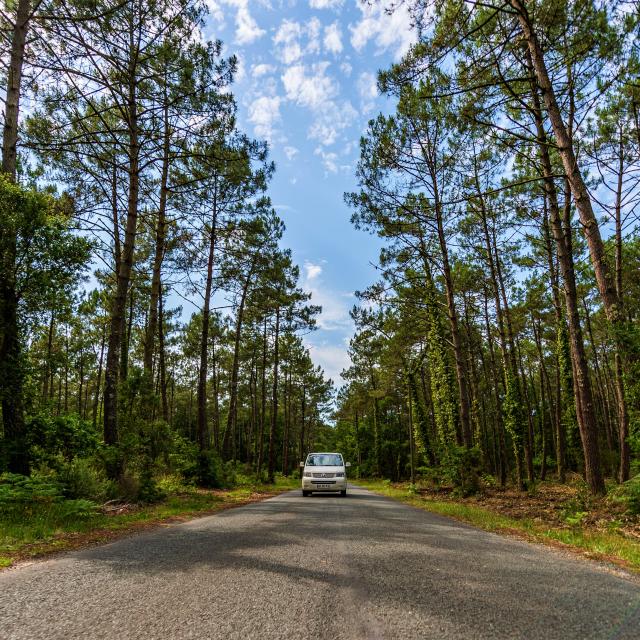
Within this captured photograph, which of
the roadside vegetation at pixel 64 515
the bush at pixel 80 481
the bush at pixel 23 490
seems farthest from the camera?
the bush at pixel 80 481

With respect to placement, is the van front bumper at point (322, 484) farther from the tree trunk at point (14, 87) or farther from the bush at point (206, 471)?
the tree trunk at point (14, 87)

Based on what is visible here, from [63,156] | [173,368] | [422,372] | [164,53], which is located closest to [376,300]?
[164,53]

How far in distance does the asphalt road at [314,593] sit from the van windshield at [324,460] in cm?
1178

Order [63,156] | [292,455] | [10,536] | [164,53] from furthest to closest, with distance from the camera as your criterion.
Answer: [292,455]
[63,156]
[164,53]
[10,536]

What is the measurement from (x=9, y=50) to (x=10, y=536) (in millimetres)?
11050

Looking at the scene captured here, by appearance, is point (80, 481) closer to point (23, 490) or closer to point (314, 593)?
point (23, 490)

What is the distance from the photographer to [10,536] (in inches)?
213

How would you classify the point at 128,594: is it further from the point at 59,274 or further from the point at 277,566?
the point at 59,274

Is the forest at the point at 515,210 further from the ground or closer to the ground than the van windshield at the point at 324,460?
further from the ground

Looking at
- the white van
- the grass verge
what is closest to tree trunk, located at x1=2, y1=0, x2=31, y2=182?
the grass verge

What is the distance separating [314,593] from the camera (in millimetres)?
3234

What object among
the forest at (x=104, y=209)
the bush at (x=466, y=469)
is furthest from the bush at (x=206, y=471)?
the bush at (x=466, y=469)

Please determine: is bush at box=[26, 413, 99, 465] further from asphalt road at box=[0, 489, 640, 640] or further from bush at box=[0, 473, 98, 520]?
asphalt road at box=[0, 489, 640, 640]

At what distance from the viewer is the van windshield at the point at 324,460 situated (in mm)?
16953
